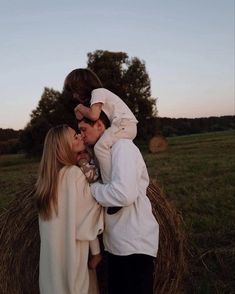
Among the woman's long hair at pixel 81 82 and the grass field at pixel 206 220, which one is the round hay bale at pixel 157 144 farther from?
the woman's long hair at pixel 81 82

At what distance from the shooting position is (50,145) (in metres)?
3.44

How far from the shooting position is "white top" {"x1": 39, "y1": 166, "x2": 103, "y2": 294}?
3461 mm

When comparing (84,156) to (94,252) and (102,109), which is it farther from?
(94,252)

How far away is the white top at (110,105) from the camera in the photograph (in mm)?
3469

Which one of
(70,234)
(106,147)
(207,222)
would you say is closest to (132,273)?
(70,234)

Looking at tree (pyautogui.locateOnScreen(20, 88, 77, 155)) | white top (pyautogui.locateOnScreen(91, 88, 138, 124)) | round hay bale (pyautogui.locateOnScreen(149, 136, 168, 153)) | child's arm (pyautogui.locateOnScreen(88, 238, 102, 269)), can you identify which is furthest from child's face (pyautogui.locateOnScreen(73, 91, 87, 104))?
round hay bale (pyautogui.locateOnScreen(149, 136, 168, 153))

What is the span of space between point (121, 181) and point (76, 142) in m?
0.57

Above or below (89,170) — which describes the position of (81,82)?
above

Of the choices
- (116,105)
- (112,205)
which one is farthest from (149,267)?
(116,105)

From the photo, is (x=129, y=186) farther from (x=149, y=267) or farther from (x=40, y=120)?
(x=40, y=120)

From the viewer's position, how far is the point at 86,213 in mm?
3477

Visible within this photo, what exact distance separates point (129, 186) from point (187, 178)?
8.63m

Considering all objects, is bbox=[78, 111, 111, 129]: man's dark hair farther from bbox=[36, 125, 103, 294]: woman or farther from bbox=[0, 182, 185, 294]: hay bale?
bbox=[0, 182, 185, 294]: hay bale

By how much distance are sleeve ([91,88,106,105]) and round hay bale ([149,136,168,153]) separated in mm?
25605
